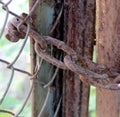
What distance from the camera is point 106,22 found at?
83 cm

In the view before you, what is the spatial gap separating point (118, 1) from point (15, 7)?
1.58 feet

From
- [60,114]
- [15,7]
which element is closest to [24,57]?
[15,7]

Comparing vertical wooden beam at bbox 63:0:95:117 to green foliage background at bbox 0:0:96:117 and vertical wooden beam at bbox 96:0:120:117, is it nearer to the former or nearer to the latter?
vertical wooden beam at bbox 96:0:120:117

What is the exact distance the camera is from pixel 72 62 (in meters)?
0.77

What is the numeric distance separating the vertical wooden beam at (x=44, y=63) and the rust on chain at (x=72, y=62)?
4 centimetres

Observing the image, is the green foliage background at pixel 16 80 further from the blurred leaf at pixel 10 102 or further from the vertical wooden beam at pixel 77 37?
the vertical wooden beam at pixel 77 37

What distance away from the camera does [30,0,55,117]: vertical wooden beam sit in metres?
0.85

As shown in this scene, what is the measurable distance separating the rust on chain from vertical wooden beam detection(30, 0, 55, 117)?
43 millimetres

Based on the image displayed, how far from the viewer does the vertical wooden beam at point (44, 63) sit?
0.85 meters

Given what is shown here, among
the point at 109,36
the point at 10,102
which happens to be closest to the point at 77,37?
the point at 109,36

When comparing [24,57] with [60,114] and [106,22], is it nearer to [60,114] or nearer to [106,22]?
[60,114]

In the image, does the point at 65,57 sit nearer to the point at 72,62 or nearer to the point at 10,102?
the point at 72,62

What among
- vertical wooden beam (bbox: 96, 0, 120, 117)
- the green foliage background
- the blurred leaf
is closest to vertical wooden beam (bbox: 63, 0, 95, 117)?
vertical wooden beam (bbox: 96, 0, 120, 117)

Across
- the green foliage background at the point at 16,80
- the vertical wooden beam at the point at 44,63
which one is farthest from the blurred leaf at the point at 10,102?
the vertical wooden beam at the point at 44,63
